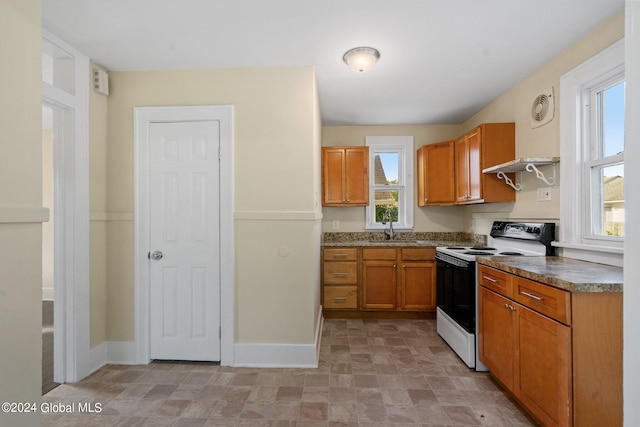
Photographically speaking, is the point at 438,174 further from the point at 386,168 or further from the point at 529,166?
the point at 529,166

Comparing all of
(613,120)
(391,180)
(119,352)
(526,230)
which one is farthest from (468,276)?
(119,352)

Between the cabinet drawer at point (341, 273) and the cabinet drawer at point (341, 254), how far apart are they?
0.05 meters

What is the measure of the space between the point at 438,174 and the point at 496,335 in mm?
2177

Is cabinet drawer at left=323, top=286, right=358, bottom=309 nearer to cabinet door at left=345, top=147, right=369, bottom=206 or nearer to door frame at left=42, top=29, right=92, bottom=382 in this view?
cabinet door at left=345, top=147, right=369, bottom=206

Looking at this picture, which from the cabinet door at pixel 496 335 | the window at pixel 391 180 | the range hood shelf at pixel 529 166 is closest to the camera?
the cabinet door at pixel 496 335

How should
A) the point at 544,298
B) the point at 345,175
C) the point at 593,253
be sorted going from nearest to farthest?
the point at 544,298 → the point at 593,253 → the point at 345,175

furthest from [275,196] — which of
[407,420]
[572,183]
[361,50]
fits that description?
[572,183]

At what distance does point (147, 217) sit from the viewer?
2.55 m

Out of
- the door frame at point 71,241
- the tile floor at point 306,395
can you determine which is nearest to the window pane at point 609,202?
the tile floor at point 306,395

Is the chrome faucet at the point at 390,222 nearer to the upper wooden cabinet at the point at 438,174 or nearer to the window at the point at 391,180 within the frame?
the window at the point at 391,180

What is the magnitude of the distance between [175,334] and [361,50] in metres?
2.76

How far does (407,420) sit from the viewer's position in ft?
6.00

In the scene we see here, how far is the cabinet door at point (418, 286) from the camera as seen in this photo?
3.59m

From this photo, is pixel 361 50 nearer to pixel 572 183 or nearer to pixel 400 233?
pixel 572 183
